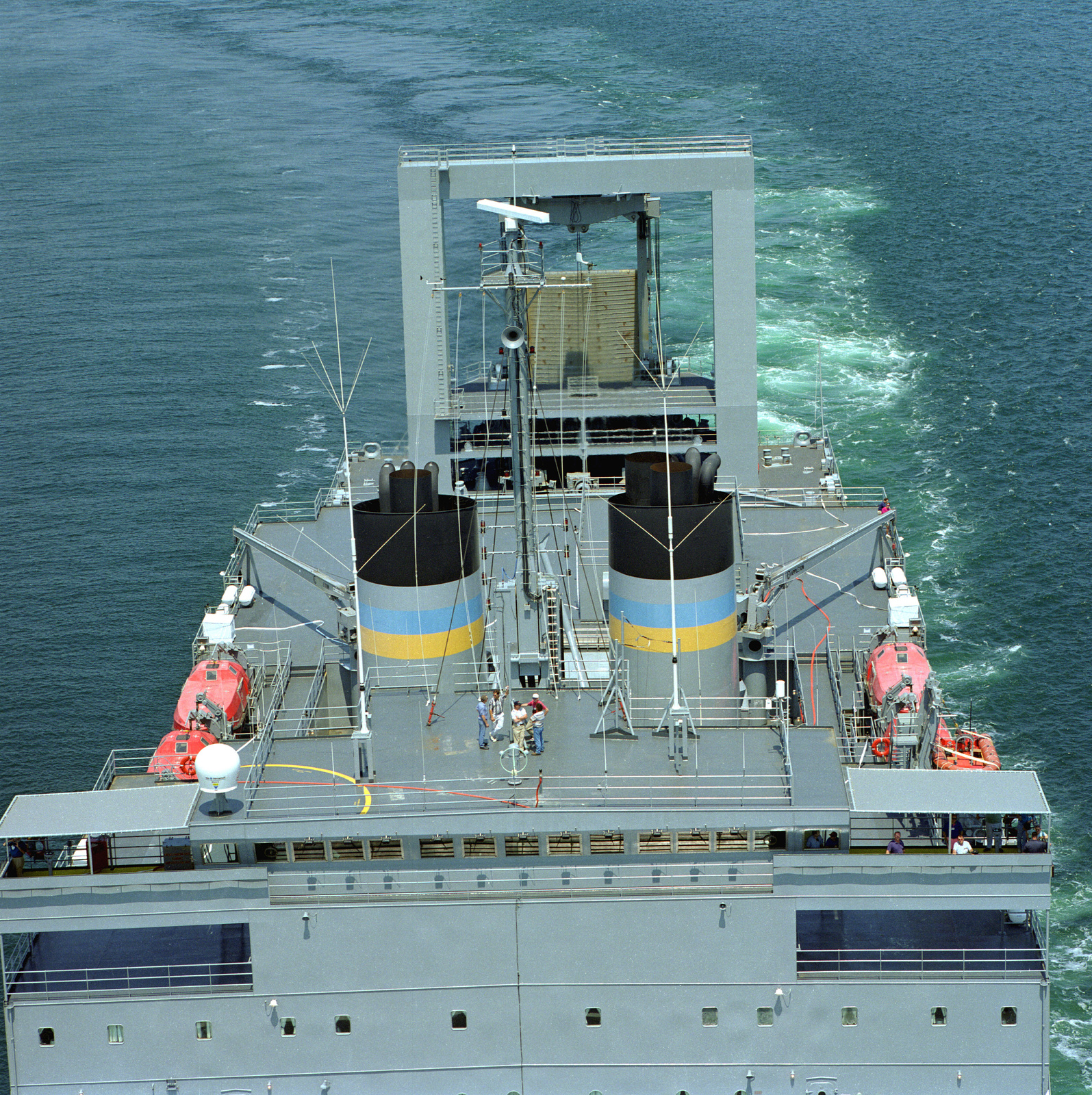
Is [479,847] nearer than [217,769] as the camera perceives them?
No

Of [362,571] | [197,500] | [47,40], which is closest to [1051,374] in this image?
[197,500]

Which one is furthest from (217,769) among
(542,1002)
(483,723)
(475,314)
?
(475,314)

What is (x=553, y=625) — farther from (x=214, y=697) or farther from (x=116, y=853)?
(x=116, y=853)

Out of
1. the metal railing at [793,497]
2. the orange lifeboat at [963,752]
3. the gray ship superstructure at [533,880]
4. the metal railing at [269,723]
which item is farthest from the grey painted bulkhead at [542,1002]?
the metal railing at [793,497]

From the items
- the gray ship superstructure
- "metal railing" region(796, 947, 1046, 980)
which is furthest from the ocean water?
the gray ship superstructure

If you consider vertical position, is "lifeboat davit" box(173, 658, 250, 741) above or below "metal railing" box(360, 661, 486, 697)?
above

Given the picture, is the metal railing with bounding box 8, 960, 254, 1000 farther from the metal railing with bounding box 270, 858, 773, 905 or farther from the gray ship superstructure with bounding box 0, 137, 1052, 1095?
the metal railing with bounding box 270, 858, 773, 905
